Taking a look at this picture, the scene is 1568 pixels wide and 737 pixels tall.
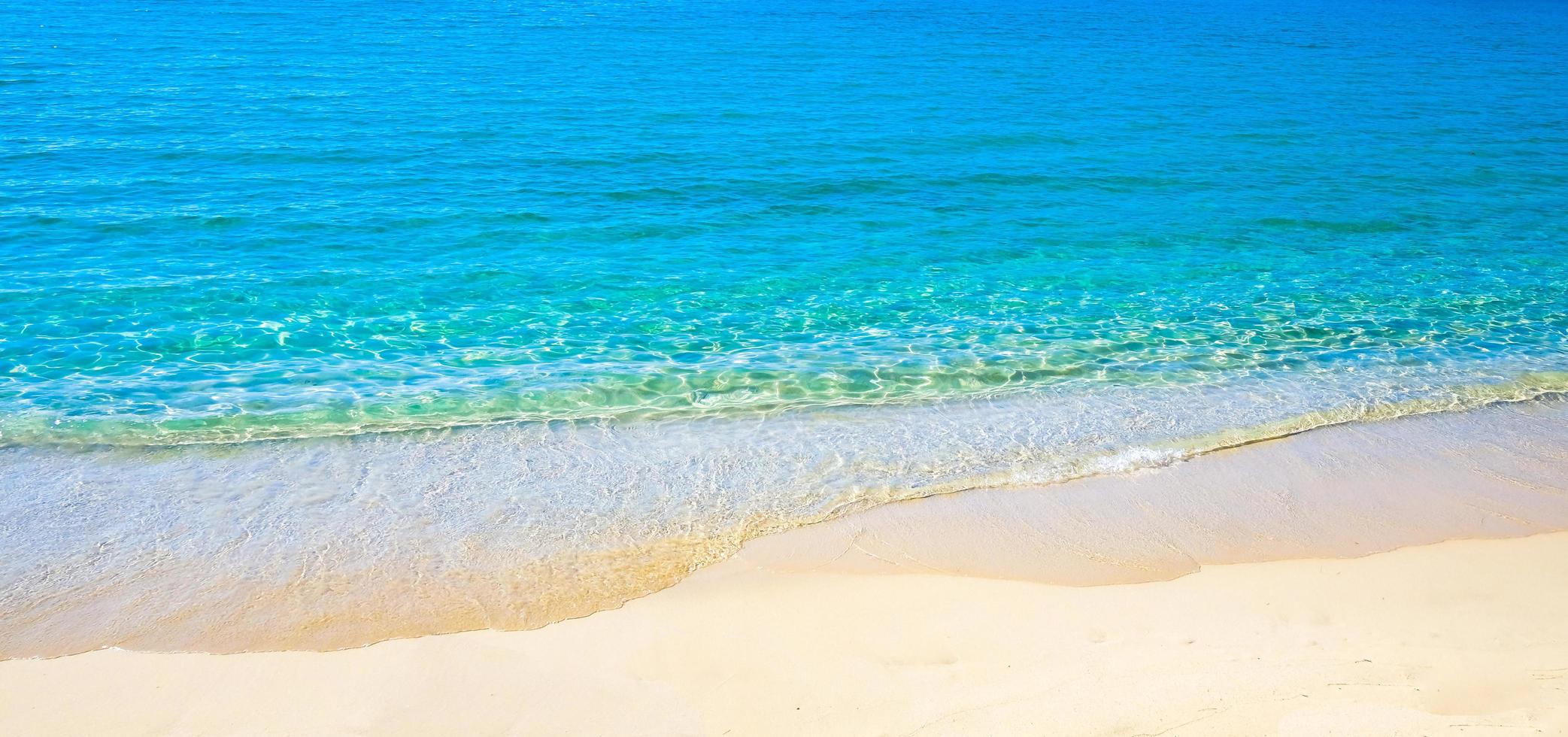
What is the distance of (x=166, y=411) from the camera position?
36.3 feet

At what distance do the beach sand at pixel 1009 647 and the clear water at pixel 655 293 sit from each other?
1.82 ft

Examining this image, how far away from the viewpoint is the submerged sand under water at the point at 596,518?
777cm

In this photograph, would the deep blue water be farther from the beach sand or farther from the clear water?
the beach sand

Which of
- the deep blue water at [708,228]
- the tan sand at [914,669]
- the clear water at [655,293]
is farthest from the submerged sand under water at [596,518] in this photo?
the deep blue water at [708,228]

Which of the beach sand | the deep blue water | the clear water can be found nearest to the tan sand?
the beach sand

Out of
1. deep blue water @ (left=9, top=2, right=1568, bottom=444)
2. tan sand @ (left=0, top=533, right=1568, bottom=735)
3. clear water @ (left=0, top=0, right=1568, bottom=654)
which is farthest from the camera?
deep blue water @ (left=9, top=2, right=1568, bottom=444)

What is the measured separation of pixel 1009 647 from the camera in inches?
286

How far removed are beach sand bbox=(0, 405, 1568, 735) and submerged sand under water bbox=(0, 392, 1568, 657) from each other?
63 mm

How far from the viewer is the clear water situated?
369 inches

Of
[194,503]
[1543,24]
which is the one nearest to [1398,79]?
[1543,24]

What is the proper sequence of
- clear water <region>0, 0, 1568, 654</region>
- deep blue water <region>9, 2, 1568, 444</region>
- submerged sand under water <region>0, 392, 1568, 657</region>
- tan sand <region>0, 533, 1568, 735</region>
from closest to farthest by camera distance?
1. tan sand <region>0, 533, 1568, 735</region>
2. submerged sand under water <region>0, 392, 1568, 657</region>
3. clear water <region>0, 0, 1568, 654</region>
4. deep blue water <region>9, 2, 1568, 444</region>

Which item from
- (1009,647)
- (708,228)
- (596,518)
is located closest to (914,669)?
(1009,647)

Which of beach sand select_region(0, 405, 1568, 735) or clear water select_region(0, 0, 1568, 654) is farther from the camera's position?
clear water select_region(0, 0, 1568, 654)

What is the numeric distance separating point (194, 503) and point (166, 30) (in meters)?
32.5
